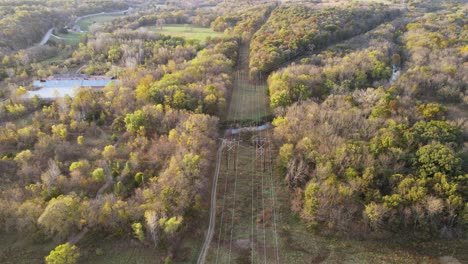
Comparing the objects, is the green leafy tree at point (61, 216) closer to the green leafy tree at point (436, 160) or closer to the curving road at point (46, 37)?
the green leafy tree at point (436, 160)

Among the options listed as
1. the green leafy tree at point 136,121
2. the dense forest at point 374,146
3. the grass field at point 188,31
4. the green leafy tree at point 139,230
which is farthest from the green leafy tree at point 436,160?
the grass field at point 188,31

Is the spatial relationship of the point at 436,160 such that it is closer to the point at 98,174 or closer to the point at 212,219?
the point at 212,219

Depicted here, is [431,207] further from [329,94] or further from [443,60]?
[443,60]

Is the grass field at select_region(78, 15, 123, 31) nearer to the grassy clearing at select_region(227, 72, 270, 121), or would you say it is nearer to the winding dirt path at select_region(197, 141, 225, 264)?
the grassy clearing at select_region(227, 72, 270, 121)

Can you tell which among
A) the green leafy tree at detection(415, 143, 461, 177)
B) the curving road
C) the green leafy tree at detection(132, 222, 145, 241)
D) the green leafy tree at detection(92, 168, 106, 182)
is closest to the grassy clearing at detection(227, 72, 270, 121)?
the green leafy tree at detection(92, 168, 106, 182)

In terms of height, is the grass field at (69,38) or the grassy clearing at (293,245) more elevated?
the grass field at (69,38)

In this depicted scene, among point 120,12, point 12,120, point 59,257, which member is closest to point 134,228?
point 59,257
